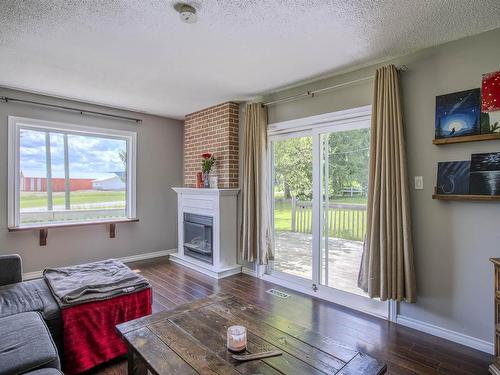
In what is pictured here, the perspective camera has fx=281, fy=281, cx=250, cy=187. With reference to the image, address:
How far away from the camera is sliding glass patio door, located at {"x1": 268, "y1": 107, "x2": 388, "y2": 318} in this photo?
9.88ft

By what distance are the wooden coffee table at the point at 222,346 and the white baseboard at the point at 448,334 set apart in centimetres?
153

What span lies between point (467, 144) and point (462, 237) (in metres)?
0.76

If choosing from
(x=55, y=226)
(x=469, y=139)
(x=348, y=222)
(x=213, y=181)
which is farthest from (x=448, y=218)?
(x=55, y=226)

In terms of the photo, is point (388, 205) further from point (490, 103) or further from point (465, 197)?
point (490, 103)

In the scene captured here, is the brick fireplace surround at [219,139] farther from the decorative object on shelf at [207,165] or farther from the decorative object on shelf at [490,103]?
the decorative object on shelf at [490,103]

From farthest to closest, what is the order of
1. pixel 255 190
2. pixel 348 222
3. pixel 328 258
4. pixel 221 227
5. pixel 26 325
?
pixel 221 227 < pixel 255 190 < pixel 328 258 < pixel 348 222 < pixel 26 325

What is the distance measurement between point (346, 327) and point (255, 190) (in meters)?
1.96

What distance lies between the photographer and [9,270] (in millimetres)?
2395

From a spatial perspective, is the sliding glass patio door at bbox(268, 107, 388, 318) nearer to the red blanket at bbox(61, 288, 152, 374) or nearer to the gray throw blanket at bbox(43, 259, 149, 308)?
the gray throw blanket at bbox(43, 259, 149, 308)

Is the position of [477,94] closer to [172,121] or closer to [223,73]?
[223,73]

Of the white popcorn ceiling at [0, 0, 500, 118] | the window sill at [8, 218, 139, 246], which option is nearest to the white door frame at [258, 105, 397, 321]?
the white popcorn ceiling at [0, 0, 500, 118]

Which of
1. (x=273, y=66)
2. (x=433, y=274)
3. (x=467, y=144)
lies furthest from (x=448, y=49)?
(x=433, y=274)

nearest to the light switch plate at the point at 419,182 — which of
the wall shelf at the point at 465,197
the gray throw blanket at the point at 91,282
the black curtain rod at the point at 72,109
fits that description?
the wall shelf at the point at 465,197

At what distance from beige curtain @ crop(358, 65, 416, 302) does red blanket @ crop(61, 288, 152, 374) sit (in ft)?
7.13
